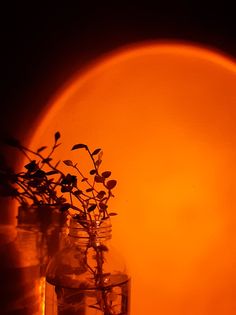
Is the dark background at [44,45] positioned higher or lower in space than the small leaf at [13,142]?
higher

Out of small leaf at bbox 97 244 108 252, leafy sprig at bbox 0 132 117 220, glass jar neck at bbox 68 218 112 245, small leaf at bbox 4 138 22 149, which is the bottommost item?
small leaf at bbox 97 244 108 252

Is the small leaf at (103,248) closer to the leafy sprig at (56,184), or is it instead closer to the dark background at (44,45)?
the leafy sprig at (56,184)

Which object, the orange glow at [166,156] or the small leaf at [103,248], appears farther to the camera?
the orange glow at [166,156]

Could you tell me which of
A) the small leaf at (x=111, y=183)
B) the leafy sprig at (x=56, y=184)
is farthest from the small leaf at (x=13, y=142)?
the small leaf at (x=111, y=183)

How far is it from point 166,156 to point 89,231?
26cm

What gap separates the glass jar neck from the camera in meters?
0.74

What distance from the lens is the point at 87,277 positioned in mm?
752

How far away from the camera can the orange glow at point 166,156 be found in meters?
0.85

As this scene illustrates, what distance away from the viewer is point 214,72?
84cm

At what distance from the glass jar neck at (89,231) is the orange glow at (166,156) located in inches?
5.1

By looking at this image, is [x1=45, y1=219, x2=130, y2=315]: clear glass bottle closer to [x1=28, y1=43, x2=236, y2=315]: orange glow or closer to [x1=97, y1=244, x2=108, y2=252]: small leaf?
[x1=97, y1=244, x2=108, y2=252]: small leaf

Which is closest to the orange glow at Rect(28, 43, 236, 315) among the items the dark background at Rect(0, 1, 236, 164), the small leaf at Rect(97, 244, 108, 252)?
the dark background at Rect(0, 1, 236, 164)

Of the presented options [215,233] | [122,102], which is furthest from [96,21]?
[215,233]

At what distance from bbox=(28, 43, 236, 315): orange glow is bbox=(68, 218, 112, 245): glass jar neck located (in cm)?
13
